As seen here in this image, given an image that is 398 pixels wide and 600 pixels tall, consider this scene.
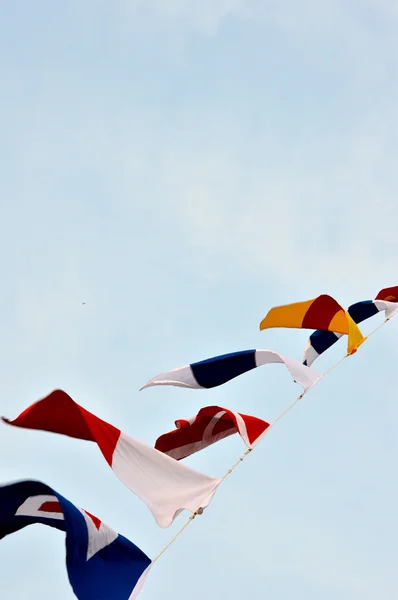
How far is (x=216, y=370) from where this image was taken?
1384 centimetres

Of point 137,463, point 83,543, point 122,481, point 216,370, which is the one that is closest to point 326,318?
point 216,370

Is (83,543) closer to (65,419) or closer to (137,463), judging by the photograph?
(137,463)

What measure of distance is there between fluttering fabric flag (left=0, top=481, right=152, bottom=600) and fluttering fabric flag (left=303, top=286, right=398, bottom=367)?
229 inches

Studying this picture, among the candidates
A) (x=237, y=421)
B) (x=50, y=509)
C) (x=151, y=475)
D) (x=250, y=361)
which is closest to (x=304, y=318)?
(x=250, y=361)

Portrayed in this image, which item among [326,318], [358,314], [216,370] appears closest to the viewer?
[216,370]

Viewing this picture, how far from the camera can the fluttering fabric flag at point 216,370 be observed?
1354cm

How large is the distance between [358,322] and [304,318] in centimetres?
215

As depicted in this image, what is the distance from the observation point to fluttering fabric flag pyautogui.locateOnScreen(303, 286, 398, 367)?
50.9 ft

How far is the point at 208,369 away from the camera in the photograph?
13836 mm

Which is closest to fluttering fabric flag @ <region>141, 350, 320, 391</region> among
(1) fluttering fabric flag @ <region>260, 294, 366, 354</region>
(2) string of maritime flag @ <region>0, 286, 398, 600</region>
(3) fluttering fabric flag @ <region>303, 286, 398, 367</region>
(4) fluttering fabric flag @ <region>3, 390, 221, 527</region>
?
(2) string of maritime flag @ <region>0, 286, 398, 600</region>

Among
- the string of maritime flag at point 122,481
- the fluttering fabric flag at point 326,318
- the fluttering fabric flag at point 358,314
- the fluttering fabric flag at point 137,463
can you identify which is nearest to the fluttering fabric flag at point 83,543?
the string of maritime flag at point 122,481

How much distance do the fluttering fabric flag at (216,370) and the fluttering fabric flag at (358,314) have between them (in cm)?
209

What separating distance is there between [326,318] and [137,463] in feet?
15.4

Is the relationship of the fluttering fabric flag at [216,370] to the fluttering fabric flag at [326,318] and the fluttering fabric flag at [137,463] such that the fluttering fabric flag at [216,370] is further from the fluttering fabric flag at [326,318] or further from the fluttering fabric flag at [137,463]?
the fluttering fabric flag at [137,463]
